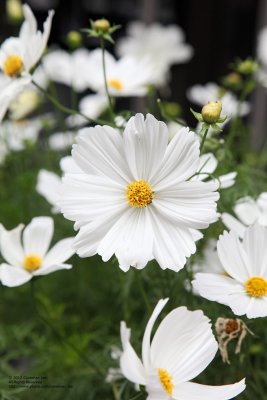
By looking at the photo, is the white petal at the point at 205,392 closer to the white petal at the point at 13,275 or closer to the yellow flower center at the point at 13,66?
the white petal at the point at 13,275

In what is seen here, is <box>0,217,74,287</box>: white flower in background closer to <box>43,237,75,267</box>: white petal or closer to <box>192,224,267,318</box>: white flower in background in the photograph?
<box>43,237,75,267</box>: white petal

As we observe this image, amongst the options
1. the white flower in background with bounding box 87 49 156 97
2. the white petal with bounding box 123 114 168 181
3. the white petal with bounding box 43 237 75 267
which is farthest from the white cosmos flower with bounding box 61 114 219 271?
the white flower in background with bounding box 87 49 156 97

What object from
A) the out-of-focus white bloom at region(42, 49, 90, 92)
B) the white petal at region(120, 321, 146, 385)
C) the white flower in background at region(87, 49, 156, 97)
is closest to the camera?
the white petal at region(120, 321, 146, 385)

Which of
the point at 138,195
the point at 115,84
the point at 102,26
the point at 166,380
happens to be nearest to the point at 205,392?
the point at 166,380

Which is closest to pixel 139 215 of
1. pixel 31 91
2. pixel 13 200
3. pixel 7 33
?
pixel 13 200

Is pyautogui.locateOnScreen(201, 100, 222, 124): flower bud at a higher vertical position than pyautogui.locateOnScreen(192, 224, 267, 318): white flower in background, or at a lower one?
higher

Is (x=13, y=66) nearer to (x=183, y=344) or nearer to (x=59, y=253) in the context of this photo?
(x=59, y=253)

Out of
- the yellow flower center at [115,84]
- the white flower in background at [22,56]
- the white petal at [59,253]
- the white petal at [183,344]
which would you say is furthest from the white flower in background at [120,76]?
the white petal at [183,344]
